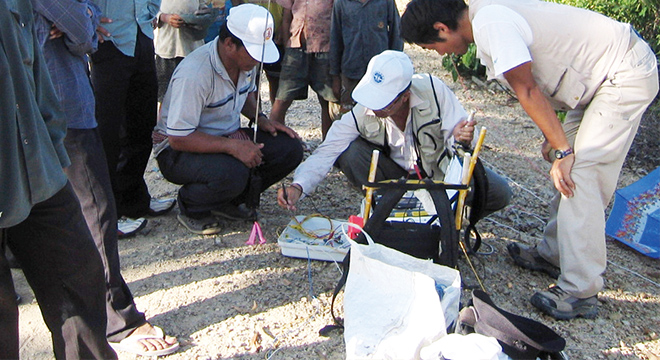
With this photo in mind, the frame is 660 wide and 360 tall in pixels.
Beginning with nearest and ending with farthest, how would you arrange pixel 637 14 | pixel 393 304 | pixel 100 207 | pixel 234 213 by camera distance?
pixel 393 304, pixel 100 207, pixel 234 213, pixel 637 14

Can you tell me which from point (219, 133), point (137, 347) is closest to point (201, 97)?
point (219, 133)

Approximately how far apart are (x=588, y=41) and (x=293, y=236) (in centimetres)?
184

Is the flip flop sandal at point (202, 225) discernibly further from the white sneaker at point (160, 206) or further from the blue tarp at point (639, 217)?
the blue tarp at point (639, 217)

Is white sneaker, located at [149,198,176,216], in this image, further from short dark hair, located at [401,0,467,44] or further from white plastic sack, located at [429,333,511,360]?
white plastic sack, located at [429,333,511,360]

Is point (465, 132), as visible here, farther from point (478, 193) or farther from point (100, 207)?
point (100, 207)

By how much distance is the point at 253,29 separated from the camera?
135 inches

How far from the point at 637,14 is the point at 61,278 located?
524 centimetres

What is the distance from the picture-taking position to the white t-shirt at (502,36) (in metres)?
2.70

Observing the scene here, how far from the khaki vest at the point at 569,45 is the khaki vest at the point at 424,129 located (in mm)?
489

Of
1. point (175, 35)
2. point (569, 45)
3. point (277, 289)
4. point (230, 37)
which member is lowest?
point (277, 289)

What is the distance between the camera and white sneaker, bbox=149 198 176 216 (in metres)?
3.98

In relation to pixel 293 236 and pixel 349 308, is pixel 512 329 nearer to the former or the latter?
pixel 349 308

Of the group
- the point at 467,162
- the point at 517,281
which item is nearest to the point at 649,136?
the point at 517,281

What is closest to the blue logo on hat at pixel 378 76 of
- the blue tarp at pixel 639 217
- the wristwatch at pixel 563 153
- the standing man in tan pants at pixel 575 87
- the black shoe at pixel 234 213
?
the standing man in tan pants at pixel 575 87
